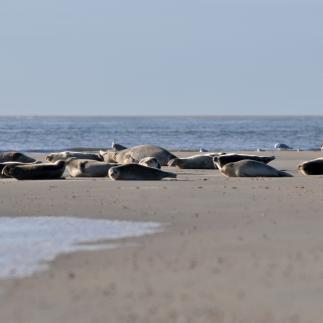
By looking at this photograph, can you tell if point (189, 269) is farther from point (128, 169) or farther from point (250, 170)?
point (250, 170)

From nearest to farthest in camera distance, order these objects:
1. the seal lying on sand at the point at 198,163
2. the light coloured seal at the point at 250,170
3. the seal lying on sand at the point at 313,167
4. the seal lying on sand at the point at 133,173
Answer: the seal lying on sand at the point at 133,173, the light coloured seal at the point at 250,170, the seal lying on sand at the point at 313,167, the seal lying on sand at the point at 198,163

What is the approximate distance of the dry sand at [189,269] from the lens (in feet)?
18.3

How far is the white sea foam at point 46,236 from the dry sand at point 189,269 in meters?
0.19

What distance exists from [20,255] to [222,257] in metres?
1.46

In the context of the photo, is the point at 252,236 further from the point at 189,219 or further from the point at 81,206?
the point at 81,206

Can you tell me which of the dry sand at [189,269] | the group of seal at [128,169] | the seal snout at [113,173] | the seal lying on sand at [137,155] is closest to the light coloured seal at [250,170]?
the group of seal at [128,169]

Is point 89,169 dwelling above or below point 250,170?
below

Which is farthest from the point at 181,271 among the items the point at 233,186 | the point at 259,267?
the point at 233,186

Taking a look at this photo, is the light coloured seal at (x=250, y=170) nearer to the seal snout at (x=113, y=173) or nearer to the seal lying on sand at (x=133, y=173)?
the seal lying on sand at (x=133, y=173)

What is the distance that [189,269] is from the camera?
6.78 metres

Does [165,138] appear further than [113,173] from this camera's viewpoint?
Yes

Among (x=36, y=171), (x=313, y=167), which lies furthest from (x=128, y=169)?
(x=313, y=167)

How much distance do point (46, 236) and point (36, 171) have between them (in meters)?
6.91

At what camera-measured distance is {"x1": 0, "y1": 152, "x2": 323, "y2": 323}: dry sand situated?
557 cm
